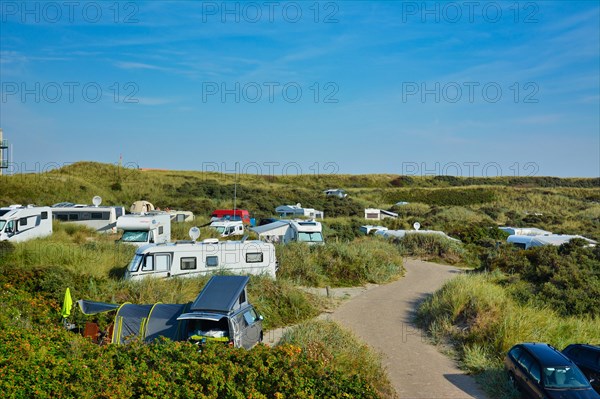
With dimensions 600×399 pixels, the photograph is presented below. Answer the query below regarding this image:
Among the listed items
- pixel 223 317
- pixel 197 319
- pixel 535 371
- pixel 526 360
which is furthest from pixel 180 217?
pixel 535 371

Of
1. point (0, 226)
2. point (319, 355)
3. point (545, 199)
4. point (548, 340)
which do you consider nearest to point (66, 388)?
point (319, 355)

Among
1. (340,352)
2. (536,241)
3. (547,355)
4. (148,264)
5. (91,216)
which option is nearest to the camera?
(547,355)

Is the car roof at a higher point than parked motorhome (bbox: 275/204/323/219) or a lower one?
lower

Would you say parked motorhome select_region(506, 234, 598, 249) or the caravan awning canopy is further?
parked motorhome select_region(506, 234, 598, 249)

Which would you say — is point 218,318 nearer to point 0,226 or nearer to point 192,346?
point 192,346

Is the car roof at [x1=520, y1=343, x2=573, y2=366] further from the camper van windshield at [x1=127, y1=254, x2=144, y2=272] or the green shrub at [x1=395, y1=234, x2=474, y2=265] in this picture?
the green shrub at [x1=395, y1=234, x2=474, y2=265]

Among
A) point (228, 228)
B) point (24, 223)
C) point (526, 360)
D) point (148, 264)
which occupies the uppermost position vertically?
point (24, 223)

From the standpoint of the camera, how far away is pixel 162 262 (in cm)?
1641

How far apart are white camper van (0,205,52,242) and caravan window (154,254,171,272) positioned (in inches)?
370

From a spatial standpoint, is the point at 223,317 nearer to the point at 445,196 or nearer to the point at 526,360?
the point at 526,360

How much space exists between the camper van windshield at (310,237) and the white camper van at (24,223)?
1262 centimetres

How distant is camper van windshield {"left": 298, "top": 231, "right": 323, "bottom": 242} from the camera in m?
24.7

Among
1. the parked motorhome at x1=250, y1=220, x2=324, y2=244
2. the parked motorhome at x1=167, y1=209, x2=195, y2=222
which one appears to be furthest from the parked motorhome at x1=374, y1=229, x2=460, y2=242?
the parked motorhome at x1=167, y1=209, x2=195, y2=222

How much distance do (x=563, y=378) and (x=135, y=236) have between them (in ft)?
61.6
